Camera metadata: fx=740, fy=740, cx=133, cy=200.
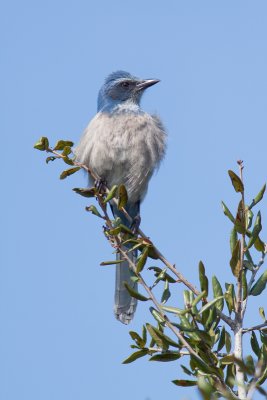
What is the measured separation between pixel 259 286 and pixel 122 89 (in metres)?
5.22

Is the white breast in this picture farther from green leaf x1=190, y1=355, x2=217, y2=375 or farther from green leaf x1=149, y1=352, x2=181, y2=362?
green leaf x1=190, y1=355, x2=217, y2=375

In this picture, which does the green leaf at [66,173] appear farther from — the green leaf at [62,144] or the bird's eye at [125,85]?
the bird's eye at [125,85]

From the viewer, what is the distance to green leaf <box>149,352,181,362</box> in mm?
3123

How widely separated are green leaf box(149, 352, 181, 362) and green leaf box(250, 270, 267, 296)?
18.9 inches

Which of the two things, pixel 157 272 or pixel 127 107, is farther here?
pixel 127 107

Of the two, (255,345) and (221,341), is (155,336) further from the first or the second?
(255,345)

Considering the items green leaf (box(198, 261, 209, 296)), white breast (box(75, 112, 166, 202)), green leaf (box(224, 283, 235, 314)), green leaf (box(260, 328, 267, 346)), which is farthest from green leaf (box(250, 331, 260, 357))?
white breast (box(75, 112, 166, 202))

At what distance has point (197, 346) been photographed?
122 inches

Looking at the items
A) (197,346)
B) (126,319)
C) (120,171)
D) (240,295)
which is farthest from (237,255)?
(120,171)

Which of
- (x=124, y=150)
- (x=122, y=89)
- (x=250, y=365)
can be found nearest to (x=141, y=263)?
(x=250, y=365)

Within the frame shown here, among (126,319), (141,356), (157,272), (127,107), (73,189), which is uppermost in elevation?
(127,107)

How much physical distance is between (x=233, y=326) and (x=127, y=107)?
16.6 feet

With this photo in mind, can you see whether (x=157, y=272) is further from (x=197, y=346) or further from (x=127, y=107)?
(x=127, y=107)

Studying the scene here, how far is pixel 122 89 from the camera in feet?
27.1
